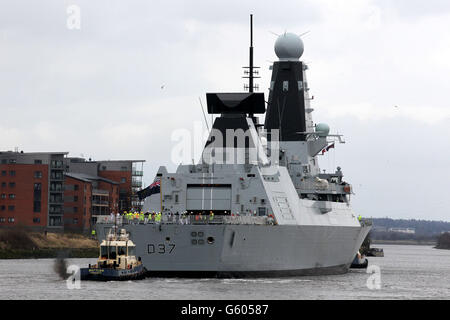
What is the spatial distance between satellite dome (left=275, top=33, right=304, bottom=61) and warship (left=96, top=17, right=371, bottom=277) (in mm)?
6732

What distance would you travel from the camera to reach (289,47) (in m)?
78.0

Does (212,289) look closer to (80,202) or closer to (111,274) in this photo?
(111,274)

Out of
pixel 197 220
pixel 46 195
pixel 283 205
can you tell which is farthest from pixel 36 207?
pixel 197 220

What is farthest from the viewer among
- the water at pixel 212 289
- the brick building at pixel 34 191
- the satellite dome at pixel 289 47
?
the brick building at pixel 34 191

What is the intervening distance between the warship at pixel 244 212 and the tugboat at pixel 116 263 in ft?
6.15

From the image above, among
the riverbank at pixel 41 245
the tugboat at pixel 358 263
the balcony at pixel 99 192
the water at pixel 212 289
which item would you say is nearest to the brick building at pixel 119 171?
the balcony at pixel 99 192

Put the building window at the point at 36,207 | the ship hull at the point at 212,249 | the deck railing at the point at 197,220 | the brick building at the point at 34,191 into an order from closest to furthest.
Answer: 1. the ship hull at the point at 212,249
2. the deck railing at the point at 197,220
3. the brick building at the point at 34,191
4. the building window at the point at 36,207

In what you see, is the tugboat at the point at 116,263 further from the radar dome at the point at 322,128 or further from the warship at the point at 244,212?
the radar dome at the point at 322,128

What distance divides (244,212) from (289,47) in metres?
22.9

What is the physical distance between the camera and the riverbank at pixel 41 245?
3853 inches

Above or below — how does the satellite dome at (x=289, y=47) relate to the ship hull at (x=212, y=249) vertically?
above

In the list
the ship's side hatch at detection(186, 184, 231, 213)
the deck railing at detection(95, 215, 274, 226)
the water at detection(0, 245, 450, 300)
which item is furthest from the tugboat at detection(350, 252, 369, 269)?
the deck railing at detection(95, 215, 274, 226)

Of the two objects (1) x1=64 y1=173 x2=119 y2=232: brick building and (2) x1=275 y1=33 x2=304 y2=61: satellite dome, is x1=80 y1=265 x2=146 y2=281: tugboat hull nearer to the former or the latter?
(2) x1=275 y1=33 x2=304 y2=61: satellite dome

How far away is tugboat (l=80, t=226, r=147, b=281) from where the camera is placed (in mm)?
53188
